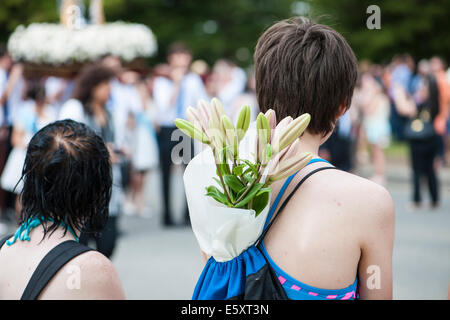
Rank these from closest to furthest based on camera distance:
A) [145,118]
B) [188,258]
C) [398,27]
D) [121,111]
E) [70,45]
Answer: [188,258] → [121,111] → [145,118] → [70,45] → [398,27]

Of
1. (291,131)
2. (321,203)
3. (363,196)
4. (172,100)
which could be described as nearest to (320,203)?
(321,203)

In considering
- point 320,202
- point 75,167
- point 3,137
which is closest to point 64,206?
point 75,167

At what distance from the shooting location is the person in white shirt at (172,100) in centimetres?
845

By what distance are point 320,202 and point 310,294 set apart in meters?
0.28

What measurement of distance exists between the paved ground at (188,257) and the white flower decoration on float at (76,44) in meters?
2.80

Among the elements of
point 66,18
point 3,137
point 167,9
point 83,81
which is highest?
point 167,9

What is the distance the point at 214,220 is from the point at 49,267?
0.54m

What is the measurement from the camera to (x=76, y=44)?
32.3ft

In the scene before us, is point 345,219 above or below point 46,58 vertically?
below

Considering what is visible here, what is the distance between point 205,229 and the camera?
194cm

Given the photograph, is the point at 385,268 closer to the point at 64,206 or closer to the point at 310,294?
the point at 310,294

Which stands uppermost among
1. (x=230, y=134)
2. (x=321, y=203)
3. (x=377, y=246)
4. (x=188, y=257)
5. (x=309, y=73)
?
(x=309, y=73)

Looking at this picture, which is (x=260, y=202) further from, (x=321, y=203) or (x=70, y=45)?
(x=70, y=45)
